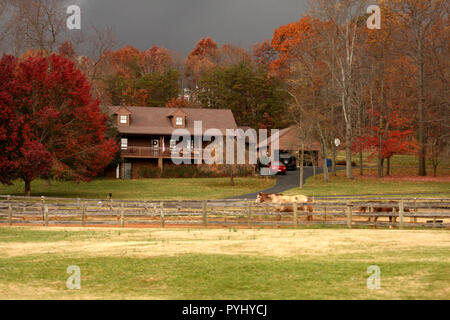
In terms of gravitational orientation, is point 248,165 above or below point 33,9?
below

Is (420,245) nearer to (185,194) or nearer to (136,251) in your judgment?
(136,251)

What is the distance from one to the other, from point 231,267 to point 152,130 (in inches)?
2256

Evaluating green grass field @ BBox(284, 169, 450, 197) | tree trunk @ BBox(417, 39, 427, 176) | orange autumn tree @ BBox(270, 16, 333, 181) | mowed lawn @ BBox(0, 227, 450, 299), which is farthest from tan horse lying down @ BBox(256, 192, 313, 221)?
tree trunk @ BBox(417, 39, 427, 176)

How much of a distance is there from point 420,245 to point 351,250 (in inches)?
106

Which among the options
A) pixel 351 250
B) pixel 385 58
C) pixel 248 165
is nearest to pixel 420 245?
pixel 351 250

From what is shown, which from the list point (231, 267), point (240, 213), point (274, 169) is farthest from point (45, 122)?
point (231, 267)

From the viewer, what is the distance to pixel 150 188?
54156mm

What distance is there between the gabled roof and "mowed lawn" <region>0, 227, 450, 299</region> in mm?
50292

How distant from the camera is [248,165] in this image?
5984cm

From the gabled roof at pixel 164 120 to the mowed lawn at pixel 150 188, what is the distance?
10.1 m

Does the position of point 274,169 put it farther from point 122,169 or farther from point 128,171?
point 122,169

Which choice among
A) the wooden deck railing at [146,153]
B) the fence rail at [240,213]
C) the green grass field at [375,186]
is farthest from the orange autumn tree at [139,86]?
the fence rail at [240,213]

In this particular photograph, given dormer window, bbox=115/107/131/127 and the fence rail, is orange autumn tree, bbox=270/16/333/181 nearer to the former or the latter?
dormer window, bbox=115/107/131/127

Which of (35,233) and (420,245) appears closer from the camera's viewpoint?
(420,245)
